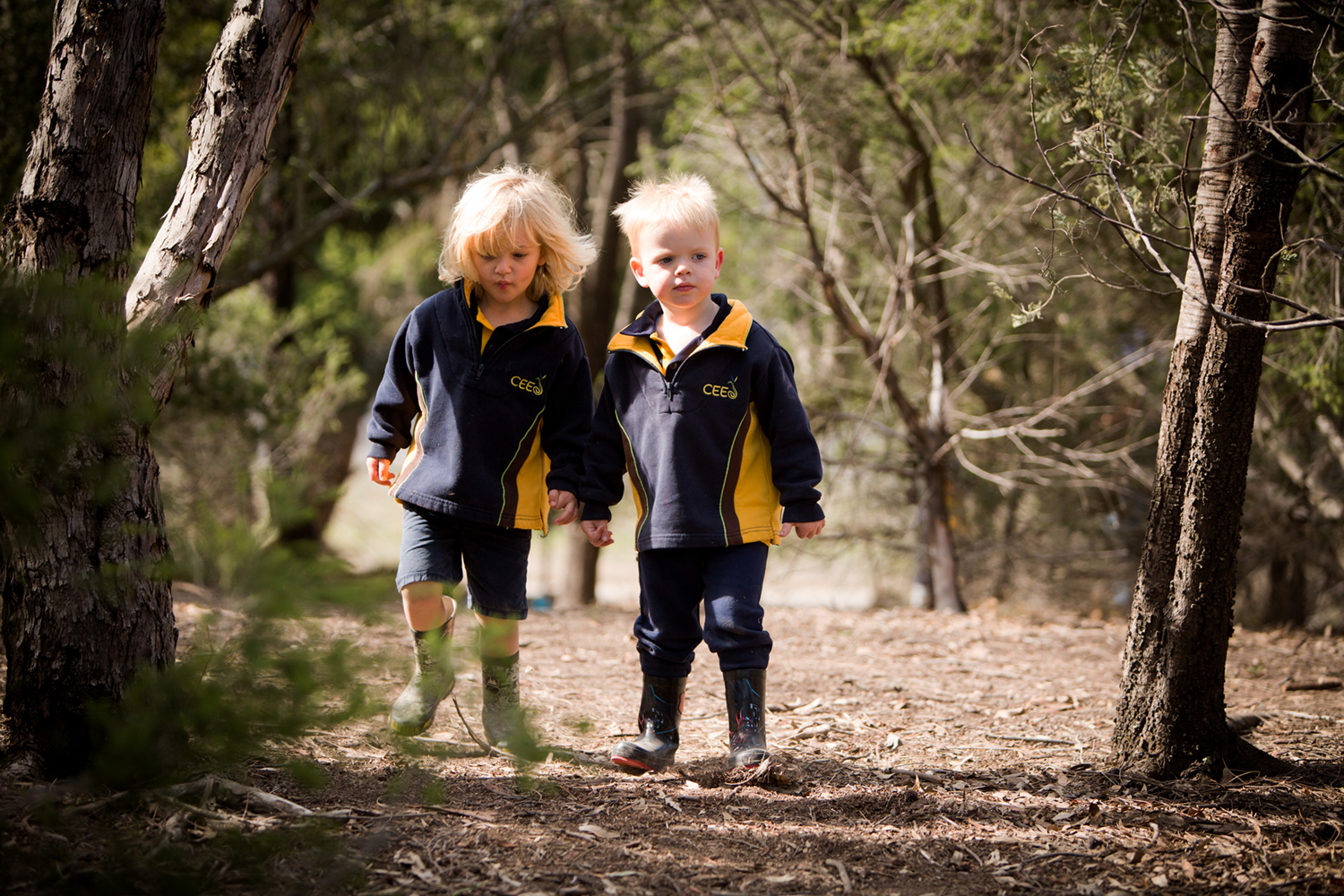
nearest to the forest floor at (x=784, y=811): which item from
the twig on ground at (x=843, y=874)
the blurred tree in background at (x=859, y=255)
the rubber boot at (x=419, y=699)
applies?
the twig on ground at (x=843, y=874)

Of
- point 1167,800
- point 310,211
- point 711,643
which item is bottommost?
point 1167,800

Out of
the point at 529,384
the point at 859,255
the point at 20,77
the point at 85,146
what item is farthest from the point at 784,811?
the point at 859,255

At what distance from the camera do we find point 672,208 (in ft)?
9.34

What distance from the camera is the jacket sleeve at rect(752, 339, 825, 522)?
9.22ft

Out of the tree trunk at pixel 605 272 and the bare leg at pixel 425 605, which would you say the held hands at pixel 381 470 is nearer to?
the bare leg at pixel 425 605

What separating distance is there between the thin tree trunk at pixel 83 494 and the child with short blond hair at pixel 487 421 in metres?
0.72

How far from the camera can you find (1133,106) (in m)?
4.21

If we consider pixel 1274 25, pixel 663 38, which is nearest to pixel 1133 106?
pixel 1274 25

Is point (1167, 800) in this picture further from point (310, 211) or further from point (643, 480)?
point (310, 211)

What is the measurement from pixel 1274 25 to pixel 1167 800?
207 centimetres

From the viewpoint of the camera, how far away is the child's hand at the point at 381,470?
3.08 m

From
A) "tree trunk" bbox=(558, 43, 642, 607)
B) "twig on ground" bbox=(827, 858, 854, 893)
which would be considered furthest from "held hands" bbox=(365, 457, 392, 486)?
"tree trunk" bbox=(558, 43, 642, 607)

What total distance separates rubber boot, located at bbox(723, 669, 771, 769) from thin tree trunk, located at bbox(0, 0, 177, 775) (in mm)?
1502

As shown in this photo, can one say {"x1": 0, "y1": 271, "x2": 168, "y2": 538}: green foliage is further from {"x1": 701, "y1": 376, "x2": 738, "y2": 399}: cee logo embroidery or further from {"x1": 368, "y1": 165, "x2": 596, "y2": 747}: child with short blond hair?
{"x1": 701, "y1": 376, "x2": 738, "y2": 399}: cee logo embroidery
